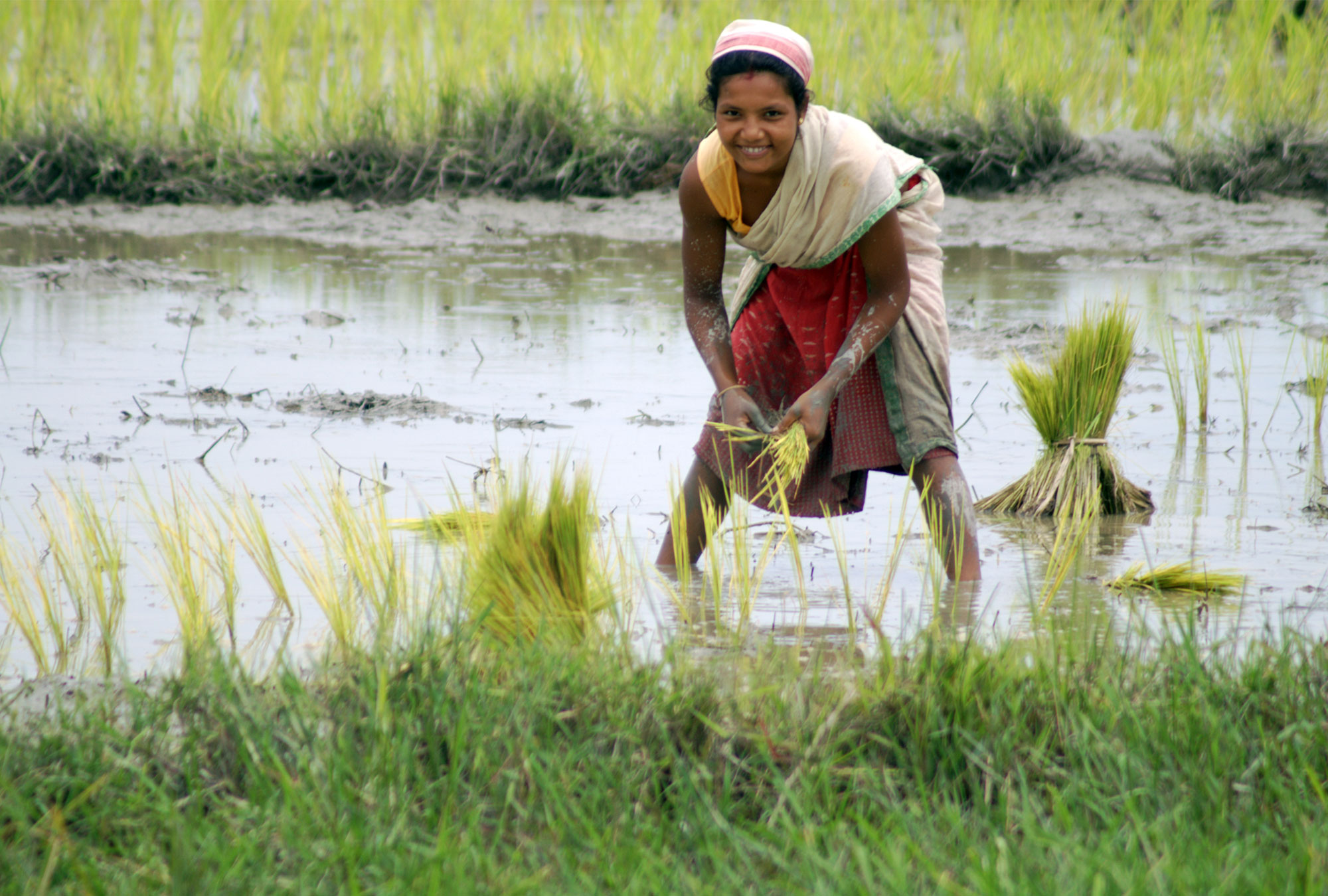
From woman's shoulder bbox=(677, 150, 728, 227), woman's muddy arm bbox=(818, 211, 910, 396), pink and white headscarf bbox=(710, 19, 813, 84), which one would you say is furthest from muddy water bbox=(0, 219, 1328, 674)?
pink and white headscarf bbox=(710, 19, 813, 84)

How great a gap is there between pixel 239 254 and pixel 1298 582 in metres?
6.11

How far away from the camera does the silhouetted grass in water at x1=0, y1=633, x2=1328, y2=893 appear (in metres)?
1.71

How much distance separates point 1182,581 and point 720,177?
137cm

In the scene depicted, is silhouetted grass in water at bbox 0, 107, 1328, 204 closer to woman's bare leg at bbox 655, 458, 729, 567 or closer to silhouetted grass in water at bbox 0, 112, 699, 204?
silhouetted grass in water at bbox 0, 112, 699, 204

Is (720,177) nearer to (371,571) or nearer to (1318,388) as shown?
(371,571)

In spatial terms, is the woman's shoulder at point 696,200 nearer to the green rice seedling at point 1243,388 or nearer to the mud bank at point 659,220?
the green rice seedling at point 1243,388

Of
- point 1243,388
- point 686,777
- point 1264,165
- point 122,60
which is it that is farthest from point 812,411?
point 122,60

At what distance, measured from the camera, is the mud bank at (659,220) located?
26.8ft

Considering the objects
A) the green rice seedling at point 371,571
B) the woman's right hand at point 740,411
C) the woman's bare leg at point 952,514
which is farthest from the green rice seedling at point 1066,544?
the green rice seedling at point 371,571

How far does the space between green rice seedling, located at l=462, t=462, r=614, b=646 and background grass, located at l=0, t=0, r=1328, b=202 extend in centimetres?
666

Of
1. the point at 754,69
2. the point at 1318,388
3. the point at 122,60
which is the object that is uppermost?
the point at 122,60

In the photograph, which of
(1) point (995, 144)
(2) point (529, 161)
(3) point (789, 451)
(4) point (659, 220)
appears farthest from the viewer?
(2) point (529, 161)

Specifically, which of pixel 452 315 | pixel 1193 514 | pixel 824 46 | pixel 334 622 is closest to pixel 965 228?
pixel 824 46

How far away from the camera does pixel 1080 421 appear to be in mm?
3879
